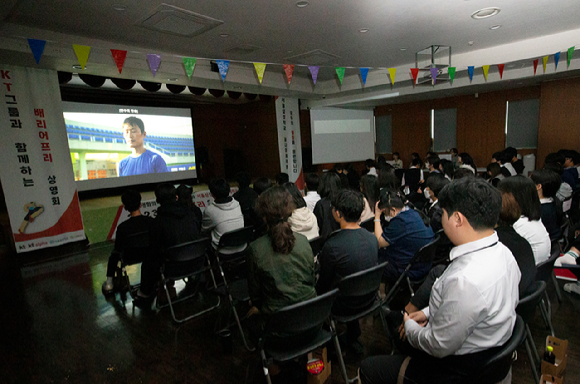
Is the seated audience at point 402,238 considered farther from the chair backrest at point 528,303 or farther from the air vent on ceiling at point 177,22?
the air vent on ceiling at point 177,22

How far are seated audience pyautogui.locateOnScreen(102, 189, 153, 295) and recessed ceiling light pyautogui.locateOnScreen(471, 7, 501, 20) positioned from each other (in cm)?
472

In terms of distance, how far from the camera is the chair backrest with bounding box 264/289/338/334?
1.49 metres

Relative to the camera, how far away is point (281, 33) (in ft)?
14.8

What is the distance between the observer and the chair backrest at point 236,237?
9.64 ft

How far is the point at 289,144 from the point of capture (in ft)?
28.3

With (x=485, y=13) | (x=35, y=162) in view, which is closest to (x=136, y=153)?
(x=35, y=162)

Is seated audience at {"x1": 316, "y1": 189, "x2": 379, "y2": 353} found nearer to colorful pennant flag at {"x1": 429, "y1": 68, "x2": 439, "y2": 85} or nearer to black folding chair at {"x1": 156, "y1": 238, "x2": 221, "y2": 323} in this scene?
black folding chair at {"x1": 156, "y1": 238, "x2": 221, "y2": 323}

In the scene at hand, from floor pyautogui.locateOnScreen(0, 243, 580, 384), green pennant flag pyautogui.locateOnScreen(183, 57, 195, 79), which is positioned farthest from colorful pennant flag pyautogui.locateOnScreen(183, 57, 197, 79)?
floor pyautogui.locateOnScreen(0, 243, 580, 384)

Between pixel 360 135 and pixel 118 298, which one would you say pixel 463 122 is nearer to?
pixel 360 135

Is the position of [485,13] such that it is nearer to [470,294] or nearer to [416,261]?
[416,261]

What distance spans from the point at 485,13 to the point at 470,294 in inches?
178

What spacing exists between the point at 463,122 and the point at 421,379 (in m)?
9.58

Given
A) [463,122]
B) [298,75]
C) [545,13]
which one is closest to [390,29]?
[545,13]

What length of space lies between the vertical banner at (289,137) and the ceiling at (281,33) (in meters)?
1.93
